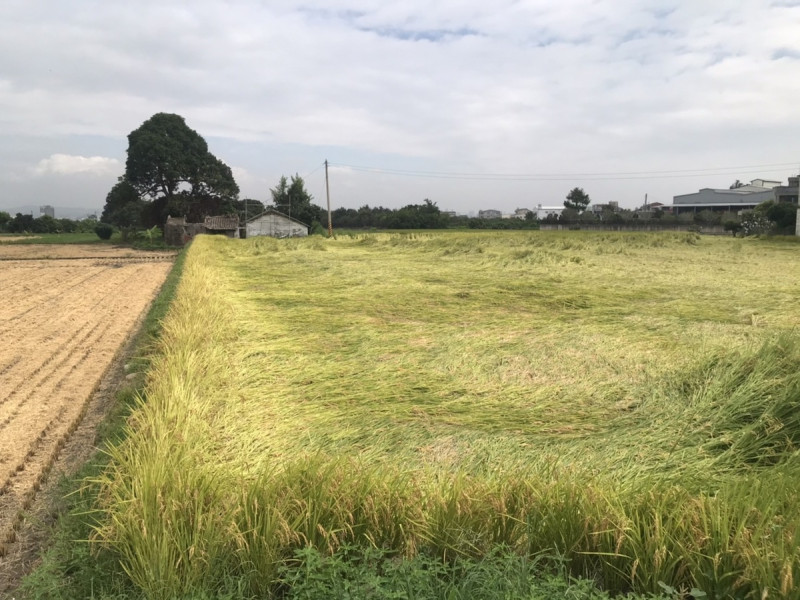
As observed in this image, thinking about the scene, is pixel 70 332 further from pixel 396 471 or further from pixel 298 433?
pixel 396 471

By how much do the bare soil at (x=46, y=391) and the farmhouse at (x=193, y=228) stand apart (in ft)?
83.4

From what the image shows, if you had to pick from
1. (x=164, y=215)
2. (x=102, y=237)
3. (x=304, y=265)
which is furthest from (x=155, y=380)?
(x=102, y=237)

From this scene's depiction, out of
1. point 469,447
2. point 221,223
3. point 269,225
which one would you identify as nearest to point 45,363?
point 469,447

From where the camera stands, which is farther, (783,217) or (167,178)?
(167,178)

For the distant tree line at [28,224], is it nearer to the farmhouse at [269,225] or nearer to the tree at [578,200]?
the farmhouse at [269,225]

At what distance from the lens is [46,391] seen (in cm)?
451

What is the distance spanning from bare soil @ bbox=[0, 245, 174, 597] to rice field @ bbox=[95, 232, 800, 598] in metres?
0.55

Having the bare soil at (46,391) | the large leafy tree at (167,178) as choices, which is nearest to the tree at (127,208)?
the large leafy tree at (167,178)

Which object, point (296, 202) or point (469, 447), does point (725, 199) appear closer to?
point (296, 202)

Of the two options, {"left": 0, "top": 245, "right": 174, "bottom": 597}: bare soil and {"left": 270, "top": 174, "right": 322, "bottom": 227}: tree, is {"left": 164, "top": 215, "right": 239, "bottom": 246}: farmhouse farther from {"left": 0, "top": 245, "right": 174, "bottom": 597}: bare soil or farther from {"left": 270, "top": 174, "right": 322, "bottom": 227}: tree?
{"left": 0, "top": 245, "right": 174, "bottom": 597}: bare soil

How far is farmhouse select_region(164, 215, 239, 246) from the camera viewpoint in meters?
34.9

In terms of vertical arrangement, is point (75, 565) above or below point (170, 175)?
below

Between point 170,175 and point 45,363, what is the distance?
4337 centimetres

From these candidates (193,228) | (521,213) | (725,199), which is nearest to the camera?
(193,228)
